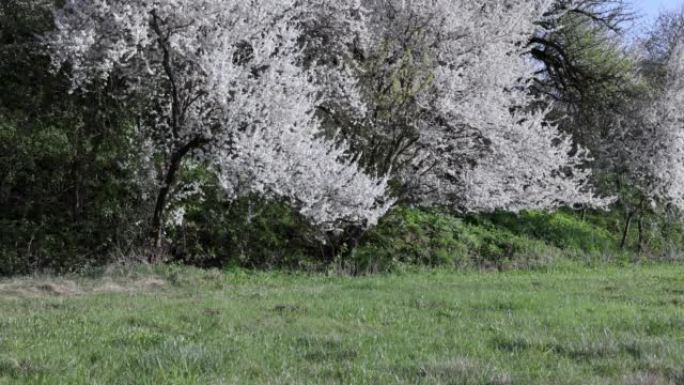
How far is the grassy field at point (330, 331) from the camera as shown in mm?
5141

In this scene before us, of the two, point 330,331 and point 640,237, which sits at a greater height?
point 640,237

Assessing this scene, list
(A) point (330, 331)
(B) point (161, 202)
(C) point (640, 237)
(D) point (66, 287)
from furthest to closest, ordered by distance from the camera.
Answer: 1. (C) point (640, 237)
2. (B) point (161, 202)
3. (D) point (66, 287)
4. (A) point (330, 331)

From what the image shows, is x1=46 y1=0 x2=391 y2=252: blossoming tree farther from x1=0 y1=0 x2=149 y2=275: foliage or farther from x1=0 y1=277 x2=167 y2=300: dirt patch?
x1=0 y1=277 x2=167 y2=300: dirt patch

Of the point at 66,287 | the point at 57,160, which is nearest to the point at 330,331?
the point at 66,287

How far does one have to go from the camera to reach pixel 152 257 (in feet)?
44.3

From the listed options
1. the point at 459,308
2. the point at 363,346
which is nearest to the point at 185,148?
the point at 459,308

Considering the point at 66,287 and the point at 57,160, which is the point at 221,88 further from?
the point at 57,160

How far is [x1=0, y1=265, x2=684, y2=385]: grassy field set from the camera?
5.14m

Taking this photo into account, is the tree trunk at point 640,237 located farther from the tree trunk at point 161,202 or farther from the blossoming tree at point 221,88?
the tree trunk at point 161,202

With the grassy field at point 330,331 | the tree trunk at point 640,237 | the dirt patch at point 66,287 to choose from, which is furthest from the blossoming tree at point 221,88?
the tree trunk at point 640,237

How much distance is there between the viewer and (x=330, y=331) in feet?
24.0

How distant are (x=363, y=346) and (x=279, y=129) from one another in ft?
22.4

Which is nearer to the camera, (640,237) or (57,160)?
(57,160)

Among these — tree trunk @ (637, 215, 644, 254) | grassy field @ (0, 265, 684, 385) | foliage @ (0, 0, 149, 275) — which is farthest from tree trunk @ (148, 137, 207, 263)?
tree trunk @ (637, 215, 644, 254)
